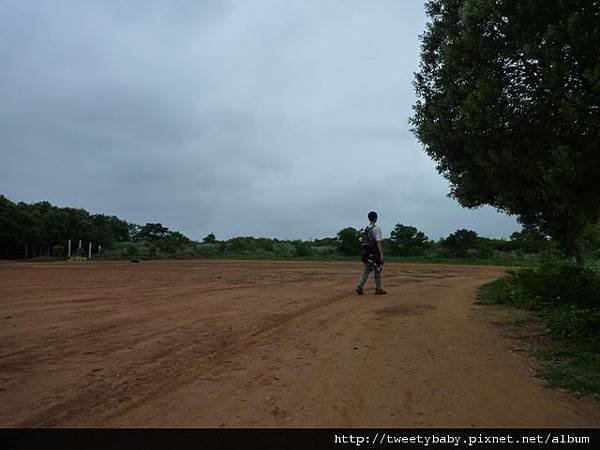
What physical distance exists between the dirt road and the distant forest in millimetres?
30564

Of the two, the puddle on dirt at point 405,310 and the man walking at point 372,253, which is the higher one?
the man walking at point 372,253

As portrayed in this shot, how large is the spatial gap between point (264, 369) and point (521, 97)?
5.74 m

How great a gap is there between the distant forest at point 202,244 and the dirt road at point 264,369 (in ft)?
100

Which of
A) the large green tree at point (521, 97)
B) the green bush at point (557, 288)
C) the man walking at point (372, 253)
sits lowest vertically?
the green bush at point (557, 288)

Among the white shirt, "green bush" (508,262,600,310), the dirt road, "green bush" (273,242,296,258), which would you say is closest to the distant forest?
"green bush" (273,242,296,258)

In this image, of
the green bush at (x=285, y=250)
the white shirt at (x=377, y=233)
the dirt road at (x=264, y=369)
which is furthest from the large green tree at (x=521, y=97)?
the green bush at (x=285, y=250)

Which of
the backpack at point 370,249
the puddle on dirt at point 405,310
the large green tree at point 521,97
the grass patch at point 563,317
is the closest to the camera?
the grass patch at point 563,317

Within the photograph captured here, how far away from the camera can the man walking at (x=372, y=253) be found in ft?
39.2

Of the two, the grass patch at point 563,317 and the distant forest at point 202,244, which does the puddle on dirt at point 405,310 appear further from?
the distant forest at point 202,244

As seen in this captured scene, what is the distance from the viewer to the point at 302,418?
3.98 m

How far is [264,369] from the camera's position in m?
5.27

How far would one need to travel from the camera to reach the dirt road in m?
4.05

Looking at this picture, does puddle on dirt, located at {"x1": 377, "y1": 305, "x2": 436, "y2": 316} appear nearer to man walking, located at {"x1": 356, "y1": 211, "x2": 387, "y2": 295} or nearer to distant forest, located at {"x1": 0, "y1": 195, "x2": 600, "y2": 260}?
man walking, located at {"x1": 356, "y1": 211, "x2": 387, "y2": 295}
